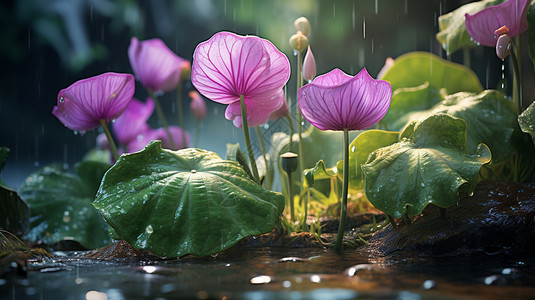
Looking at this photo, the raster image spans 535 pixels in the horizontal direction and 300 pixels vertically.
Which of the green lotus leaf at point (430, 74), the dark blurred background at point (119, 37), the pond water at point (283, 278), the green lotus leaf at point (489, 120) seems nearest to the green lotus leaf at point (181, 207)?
the pond water at point (283, 278)

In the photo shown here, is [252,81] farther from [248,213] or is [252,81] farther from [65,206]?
[65,206]

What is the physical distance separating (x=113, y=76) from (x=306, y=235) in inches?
17.7

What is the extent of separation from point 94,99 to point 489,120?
0.75 meters

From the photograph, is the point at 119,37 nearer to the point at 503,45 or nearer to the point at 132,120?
the point at 132,120

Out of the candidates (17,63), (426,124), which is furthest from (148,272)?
(17,63)

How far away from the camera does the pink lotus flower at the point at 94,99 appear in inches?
32.8

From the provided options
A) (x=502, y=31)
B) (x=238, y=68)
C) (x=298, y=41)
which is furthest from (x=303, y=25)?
(x=502, y=31)

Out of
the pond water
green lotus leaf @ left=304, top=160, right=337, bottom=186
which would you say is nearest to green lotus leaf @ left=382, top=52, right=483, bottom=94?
green lotus leaf @ left=304, top=160, right=337, bottom=186

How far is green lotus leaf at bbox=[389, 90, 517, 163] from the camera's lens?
0.89m

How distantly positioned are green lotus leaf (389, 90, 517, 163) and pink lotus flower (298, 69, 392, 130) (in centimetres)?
20

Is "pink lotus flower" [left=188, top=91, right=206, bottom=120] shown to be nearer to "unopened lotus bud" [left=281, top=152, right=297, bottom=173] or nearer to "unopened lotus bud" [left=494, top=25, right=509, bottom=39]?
"unopened lotus bud" [left=281, top=152, right=297, bottom=173]

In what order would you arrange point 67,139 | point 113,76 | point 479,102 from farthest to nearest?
point 67,139, point 479,102, point 113,76

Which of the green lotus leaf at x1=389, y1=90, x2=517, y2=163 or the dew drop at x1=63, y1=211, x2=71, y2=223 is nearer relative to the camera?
the green lotus leaf at x1=389, y1=90, x2=517, y2=163

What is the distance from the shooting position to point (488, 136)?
0.90 meters
